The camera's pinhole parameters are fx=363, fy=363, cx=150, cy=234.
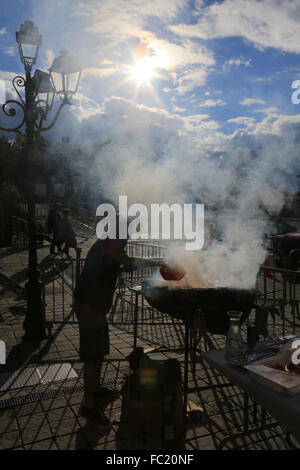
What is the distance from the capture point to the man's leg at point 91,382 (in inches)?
131

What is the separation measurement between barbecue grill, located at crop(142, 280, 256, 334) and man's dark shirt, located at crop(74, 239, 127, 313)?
2.03ft

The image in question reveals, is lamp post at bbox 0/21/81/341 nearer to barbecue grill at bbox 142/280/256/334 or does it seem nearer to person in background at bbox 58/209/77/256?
barbecue grill at bbox 142/280/256/334

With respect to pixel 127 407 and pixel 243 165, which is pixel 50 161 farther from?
pixel 127 407

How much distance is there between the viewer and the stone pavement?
304 centimetres

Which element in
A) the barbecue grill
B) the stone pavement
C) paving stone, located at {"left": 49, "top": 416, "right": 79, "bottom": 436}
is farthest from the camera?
the barbecue grill

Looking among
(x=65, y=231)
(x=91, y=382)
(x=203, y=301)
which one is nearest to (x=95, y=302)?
(x=91, y=382)

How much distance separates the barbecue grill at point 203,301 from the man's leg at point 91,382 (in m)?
0.90

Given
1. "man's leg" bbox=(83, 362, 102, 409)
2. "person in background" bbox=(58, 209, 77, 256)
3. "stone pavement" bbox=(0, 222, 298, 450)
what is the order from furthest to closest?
"person in background" bbox=(58, 209, 77, 256) < "man's leg" bbox=(83, 362, 102, 409) < "stone pavement" bbox=(0, 222, 298, 450)

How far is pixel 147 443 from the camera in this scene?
2.96 meters

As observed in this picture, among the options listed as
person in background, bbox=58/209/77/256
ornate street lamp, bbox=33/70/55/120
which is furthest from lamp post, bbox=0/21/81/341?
person in background, bbox=58/209/77/256

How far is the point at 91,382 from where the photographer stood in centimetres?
339

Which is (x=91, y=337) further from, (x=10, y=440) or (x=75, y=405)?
(x=10, y=440)

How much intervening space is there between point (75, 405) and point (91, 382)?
16.8 inches

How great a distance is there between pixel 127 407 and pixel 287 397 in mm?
1617
